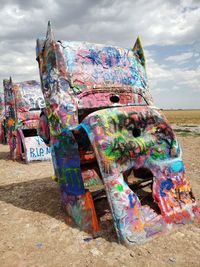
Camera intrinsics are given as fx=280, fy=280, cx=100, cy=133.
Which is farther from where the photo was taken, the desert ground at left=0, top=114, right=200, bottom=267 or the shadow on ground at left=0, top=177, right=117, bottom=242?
the shadow on ground at left=0, top=177, right=117, bottom=242

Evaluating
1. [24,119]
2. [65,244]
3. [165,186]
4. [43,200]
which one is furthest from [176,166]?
[24,119]

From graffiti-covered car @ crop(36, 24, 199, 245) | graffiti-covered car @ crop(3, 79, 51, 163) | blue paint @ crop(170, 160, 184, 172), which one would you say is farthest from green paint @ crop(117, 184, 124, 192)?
graffiti-covered car @ crop(3, 79, 51, 163)

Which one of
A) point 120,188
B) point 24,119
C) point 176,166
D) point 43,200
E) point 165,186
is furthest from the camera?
point 24,119

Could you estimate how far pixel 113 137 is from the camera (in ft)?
11.6

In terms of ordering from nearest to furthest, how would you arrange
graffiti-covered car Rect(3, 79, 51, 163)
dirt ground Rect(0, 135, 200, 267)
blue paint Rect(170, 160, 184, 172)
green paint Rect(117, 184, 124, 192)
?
1. dirt ground Rect(0, 135, 200, 267)
2. green paint Rect(117, 184, 124, 192)
3. blue paint Rect(170, 160, 184, 172)
4. graffiti-covered car Rect(3, 79, 51, 163)

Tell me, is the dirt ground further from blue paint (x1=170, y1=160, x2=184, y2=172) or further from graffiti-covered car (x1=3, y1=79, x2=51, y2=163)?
graffiti-covered car (x1=3, y1=79, x2=51, y2=163)

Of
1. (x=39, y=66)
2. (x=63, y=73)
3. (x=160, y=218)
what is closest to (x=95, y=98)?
(x=63, y=73)

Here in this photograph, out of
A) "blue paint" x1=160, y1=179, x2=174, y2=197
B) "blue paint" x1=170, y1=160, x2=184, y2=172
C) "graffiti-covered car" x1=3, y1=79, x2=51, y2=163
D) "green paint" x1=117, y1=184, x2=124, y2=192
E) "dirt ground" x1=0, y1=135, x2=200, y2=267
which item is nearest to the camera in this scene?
"dirt ground" x1=0, y1=135, x2=200, y2=267

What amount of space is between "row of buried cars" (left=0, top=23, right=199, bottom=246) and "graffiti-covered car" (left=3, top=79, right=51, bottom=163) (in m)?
4.34

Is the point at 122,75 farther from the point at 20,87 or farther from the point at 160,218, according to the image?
the point at 20,87

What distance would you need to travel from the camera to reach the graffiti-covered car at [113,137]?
3410mm

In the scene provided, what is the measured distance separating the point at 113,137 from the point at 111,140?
0.19ft

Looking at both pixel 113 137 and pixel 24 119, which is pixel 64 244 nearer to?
pixel 113 137

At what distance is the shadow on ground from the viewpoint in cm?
385
